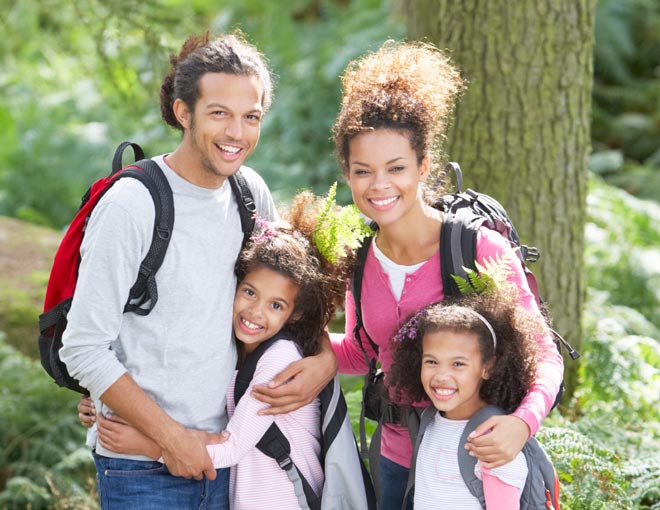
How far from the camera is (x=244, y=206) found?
9.27 ft

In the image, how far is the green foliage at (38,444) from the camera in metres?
4.48

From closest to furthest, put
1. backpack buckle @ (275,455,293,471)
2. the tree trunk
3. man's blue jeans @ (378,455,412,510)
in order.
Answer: backpack buckle @ (275,455,293,471) → man's blue jeans @ (378,455,412,510) → the tree trunk

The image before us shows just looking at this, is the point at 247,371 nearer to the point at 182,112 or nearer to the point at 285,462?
the point at 285,462

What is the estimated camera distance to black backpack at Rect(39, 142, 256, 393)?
2494 mm

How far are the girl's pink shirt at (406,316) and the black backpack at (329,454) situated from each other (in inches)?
7.1

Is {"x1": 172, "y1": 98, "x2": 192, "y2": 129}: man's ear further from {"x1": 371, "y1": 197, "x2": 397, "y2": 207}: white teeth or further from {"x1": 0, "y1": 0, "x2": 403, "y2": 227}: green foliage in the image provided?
{"x1": 0, "y1": 0, "x2": 403, "y2": 227}: green foliage

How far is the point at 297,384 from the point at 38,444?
2.89 metres

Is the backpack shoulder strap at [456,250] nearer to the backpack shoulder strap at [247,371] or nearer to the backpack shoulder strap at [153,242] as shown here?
the backpack shoulder strap at [247,371]

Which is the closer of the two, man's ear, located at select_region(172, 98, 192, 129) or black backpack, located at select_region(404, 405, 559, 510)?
black backpack, located at select_region(404, 405, 559, 510)

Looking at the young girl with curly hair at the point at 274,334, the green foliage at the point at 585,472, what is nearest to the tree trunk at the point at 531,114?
the green foliage at the point at 585,472

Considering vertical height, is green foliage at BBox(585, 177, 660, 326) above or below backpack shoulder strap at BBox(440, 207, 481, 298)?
above

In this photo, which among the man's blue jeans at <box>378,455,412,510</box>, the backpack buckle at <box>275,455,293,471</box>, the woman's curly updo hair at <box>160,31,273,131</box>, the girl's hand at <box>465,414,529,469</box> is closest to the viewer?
the girl's hand at <box>465,414,529,469</box>

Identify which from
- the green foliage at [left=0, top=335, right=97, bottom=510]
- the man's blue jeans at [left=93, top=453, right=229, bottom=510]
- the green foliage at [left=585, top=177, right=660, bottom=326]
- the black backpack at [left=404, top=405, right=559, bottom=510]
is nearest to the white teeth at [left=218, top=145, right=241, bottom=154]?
the man's blue jeans at [left=93, top=453, right=229, bottom=510]

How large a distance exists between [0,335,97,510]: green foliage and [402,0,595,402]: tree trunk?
9.10ft
